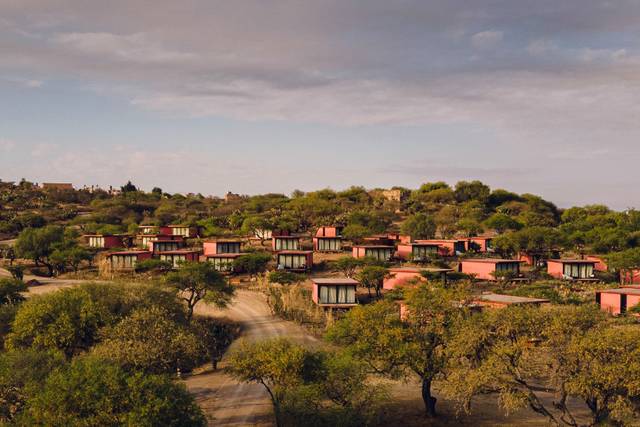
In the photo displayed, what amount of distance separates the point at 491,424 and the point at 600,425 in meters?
5.95

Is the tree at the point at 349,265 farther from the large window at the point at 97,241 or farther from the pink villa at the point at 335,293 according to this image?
the large window at the point at 97,241

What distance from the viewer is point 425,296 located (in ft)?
97.3

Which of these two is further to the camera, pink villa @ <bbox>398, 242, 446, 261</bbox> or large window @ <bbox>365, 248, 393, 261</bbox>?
pink villa @ <bbox>398, 242, 446, 261</bbox>

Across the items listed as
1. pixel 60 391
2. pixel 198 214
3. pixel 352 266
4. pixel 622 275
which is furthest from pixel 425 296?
pixel 198 214

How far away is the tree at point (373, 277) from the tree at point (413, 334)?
26065mm

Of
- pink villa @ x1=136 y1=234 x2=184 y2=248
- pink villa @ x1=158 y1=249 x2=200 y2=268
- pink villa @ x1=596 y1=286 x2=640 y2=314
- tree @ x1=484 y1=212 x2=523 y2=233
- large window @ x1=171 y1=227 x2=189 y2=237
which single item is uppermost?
tree @ x1=484 y1=212 x2=523 y2=233

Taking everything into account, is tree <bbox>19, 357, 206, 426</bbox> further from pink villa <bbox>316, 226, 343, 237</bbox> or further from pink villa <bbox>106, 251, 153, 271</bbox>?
pink villa <bbox>316, 226, 343, 237</bbox>

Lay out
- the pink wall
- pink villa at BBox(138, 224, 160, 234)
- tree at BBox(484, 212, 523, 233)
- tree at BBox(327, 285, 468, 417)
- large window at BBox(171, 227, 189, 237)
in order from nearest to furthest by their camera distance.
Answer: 1. tree at BBox(327, 285, 468, 417)
2. the pink wall
3. pink villa at BBox(138, 224, 160, 234)
4. large window at BBox(171, 227, 189, 237)
5. tree at BBox(484, 212, 523, 233)

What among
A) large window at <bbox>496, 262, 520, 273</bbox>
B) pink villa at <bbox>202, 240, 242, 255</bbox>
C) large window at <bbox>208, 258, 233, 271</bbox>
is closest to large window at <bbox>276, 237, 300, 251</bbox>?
pink villa at <bbox>202, 240, 242, 255</bbox>

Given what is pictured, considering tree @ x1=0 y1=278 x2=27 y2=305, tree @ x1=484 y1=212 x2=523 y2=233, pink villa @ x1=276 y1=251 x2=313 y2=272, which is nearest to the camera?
tree @ x1=0 y1=278 x2=27 y2=305

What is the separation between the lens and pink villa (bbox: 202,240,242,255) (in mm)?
73500

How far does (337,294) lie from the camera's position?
170 feet

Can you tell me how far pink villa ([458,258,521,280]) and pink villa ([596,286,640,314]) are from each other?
43.7 feet

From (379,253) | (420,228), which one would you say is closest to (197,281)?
(379,253)
